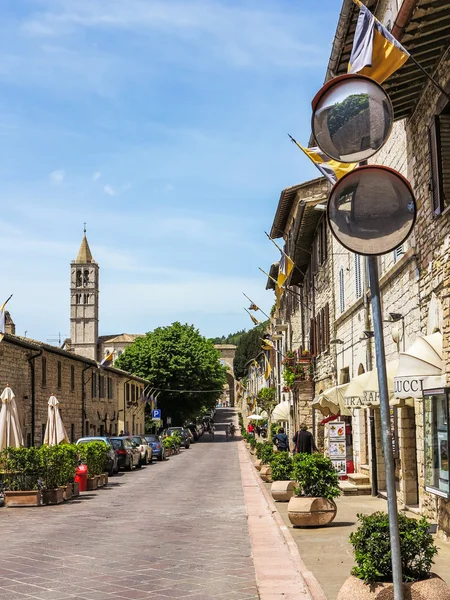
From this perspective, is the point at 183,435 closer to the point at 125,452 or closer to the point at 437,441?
the point at 125,452

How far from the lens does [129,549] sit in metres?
11.0

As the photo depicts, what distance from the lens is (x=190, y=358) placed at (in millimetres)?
71875

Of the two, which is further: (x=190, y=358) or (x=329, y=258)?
(x=190, y=358)

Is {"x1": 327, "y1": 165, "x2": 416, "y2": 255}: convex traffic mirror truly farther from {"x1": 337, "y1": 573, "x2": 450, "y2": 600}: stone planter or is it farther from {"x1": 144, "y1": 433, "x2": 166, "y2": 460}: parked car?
{"x1": 144, "y1": 433, "x2": 166, "y2": 460}: parked car

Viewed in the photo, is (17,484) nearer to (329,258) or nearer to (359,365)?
(359,365)

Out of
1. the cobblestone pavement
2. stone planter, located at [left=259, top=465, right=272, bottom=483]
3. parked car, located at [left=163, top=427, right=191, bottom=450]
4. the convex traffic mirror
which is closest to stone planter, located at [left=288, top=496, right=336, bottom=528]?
the cobblestone pavement

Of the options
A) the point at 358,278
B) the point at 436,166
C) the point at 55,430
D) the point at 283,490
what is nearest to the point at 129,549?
the point at 283,490

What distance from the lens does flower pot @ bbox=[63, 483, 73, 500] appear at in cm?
1928

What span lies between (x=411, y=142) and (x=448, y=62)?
2564 mm

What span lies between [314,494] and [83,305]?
133 m

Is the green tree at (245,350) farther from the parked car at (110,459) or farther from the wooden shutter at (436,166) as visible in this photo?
the wooden shutter at (436,166)

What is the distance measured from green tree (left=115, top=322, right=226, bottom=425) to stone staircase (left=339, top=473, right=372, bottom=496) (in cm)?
5218

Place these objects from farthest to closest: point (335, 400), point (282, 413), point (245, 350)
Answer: point (245, 350)
point (282, 413)
point (335, 400)

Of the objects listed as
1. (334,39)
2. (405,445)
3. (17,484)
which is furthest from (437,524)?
(17,484)
